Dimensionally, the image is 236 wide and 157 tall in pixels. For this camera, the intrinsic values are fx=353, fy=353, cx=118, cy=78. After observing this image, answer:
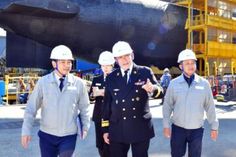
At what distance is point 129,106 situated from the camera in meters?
3.63

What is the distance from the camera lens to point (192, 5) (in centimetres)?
2170

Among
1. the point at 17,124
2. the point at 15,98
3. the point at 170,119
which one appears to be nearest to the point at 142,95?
the point at 170,119

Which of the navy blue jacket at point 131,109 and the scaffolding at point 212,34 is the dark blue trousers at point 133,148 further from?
the scaffolding at point 212,34

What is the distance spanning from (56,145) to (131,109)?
2.80 ft

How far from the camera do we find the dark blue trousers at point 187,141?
13.0 ft

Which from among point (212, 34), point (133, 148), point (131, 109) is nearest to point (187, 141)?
point (133, 148)

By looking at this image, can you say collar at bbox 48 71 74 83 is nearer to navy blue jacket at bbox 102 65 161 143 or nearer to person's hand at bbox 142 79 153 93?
navy blue jacket at bbox 102 65 161 143

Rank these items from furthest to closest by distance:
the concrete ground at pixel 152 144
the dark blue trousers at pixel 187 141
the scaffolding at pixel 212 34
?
the scaffolding at pixel 212 34
the concrete ground at pixel 152 144
the dark blue trousers at pixel 187 141

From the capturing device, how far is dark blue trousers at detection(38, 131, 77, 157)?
353 cm

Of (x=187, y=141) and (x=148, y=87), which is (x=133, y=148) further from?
(x=187, y=141)

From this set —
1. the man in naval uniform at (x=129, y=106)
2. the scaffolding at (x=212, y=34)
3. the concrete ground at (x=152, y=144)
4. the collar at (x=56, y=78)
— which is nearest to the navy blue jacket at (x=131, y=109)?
the man in naval uniform at (x=129, y=106)

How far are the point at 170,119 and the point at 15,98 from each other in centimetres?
1344

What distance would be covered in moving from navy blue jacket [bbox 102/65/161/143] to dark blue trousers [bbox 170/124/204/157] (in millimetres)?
477

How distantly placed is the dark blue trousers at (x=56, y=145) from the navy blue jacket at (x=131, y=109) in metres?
0.45
